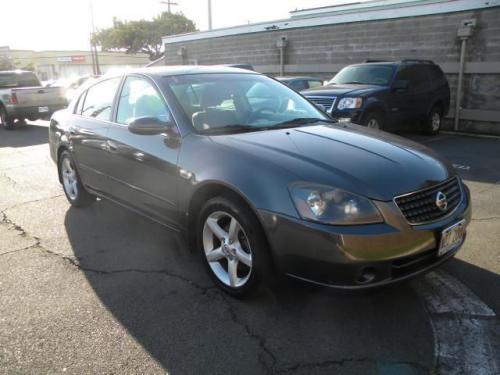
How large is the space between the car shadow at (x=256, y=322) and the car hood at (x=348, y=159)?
2.12 ft

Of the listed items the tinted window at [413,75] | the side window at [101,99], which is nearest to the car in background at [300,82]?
the tinted window at [413,75]

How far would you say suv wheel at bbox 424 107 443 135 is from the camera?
10549 millimetres

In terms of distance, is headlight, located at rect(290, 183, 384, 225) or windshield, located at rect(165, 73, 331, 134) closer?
headlight, located at rect(290, 183, 384, 225)

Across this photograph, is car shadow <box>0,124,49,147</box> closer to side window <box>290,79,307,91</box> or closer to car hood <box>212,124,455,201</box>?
side window <box>290,79,307,91</box>

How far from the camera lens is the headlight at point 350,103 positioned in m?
8.50

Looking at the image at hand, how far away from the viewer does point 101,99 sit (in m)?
4.70

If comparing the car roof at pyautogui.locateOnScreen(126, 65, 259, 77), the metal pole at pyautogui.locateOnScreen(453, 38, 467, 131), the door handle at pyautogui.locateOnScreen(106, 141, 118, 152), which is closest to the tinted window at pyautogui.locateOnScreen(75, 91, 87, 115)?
the car roof at pyautogui.locateOnScreen(126, 65, 259, 77)

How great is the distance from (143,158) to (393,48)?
11347 millimetres

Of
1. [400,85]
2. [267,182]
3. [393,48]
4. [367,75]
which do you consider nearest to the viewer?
[267,182]

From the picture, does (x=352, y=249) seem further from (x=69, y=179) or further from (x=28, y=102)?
(x=28, y=102)

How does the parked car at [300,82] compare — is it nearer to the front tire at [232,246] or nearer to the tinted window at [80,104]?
the tinted window at [80,104]

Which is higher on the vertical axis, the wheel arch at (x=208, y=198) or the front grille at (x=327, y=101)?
the front grille at (x=327, y=101)

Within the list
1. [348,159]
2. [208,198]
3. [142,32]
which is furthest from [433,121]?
[142,32]

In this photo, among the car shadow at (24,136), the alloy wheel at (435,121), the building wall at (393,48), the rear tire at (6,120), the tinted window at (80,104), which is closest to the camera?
the tinted window at (80,104)
